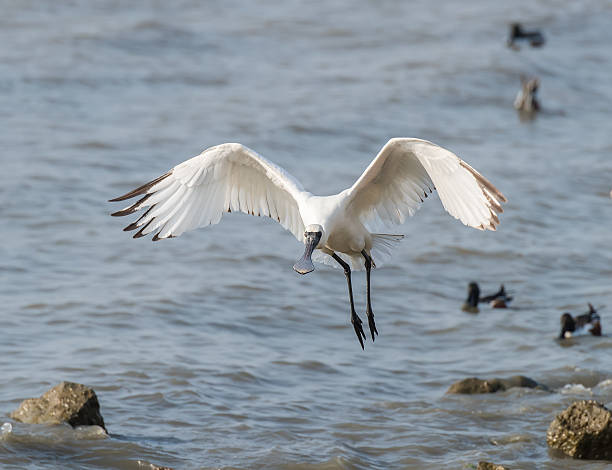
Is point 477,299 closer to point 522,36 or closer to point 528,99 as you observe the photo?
point 528,99

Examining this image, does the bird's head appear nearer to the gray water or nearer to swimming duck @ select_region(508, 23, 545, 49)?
the gray water

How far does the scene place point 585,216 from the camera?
15.4 m

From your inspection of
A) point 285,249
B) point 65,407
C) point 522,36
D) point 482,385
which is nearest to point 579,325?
point 482,385

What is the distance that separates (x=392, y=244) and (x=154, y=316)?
3.89 metres

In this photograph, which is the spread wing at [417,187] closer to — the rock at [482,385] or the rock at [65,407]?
the rock at [482,385]

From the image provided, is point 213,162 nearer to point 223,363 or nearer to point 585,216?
point 223,363

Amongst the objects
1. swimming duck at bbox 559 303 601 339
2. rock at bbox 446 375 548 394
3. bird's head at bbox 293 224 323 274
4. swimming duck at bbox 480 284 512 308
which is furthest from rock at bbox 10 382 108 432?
swimming duck at bbox 480 284 512 308

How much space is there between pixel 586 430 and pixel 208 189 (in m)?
3.33

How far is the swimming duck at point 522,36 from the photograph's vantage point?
23359 mm

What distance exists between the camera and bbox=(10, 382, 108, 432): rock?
8.10m

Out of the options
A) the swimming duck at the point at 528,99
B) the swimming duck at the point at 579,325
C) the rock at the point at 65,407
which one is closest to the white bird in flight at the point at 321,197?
the rock at the point at 65,407

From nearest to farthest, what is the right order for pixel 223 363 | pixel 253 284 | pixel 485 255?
pixel 223 363
pixel 253 284
pixel 485 255

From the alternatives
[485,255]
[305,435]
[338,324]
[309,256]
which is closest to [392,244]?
[309,256]

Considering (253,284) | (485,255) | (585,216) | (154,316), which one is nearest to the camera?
(154,316)
